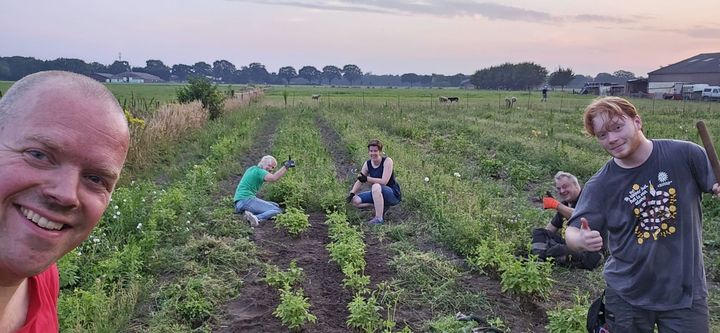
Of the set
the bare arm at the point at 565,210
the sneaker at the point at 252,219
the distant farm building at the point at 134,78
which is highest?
the distant farm building at the point at 134,78

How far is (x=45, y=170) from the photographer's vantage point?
3.85 feet

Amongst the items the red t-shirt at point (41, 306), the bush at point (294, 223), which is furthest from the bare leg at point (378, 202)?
the red t-shirt at point (41, 306)

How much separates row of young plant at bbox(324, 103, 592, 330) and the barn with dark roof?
69238mm

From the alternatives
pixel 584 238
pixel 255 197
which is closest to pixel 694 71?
pixel 255 197

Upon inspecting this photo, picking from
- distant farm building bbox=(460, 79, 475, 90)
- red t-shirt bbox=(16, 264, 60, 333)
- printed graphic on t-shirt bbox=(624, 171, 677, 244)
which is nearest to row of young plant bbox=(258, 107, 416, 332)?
printed graphic on t-shirt bbox=(624, 171, 677, 244)

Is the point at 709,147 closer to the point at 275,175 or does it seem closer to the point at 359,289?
the point at 359,289

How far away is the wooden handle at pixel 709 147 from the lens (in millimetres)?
2565

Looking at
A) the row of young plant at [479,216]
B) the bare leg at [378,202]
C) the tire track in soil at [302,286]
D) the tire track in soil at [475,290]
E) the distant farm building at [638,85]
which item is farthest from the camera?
the distant farm building at [638,85]

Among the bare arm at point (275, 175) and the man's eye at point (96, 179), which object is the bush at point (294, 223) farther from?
the man's eye at point (96, 179)

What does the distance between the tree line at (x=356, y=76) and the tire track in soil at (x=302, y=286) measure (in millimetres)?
62764

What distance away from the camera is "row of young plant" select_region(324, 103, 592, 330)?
4.91 m

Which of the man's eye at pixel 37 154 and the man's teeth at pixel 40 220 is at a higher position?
the man's eye at pixel 37 154

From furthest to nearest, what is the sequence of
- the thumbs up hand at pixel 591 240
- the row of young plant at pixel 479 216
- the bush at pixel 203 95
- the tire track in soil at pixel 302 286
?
the bush at pixel 203 95, the row of young plant at pixel 479 216, the tire track in soil at pixel 302 286, the thumbs up hand at pixel 591 240

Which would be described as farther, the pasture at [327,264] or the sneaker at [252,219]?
the sneaker at [252,219]
